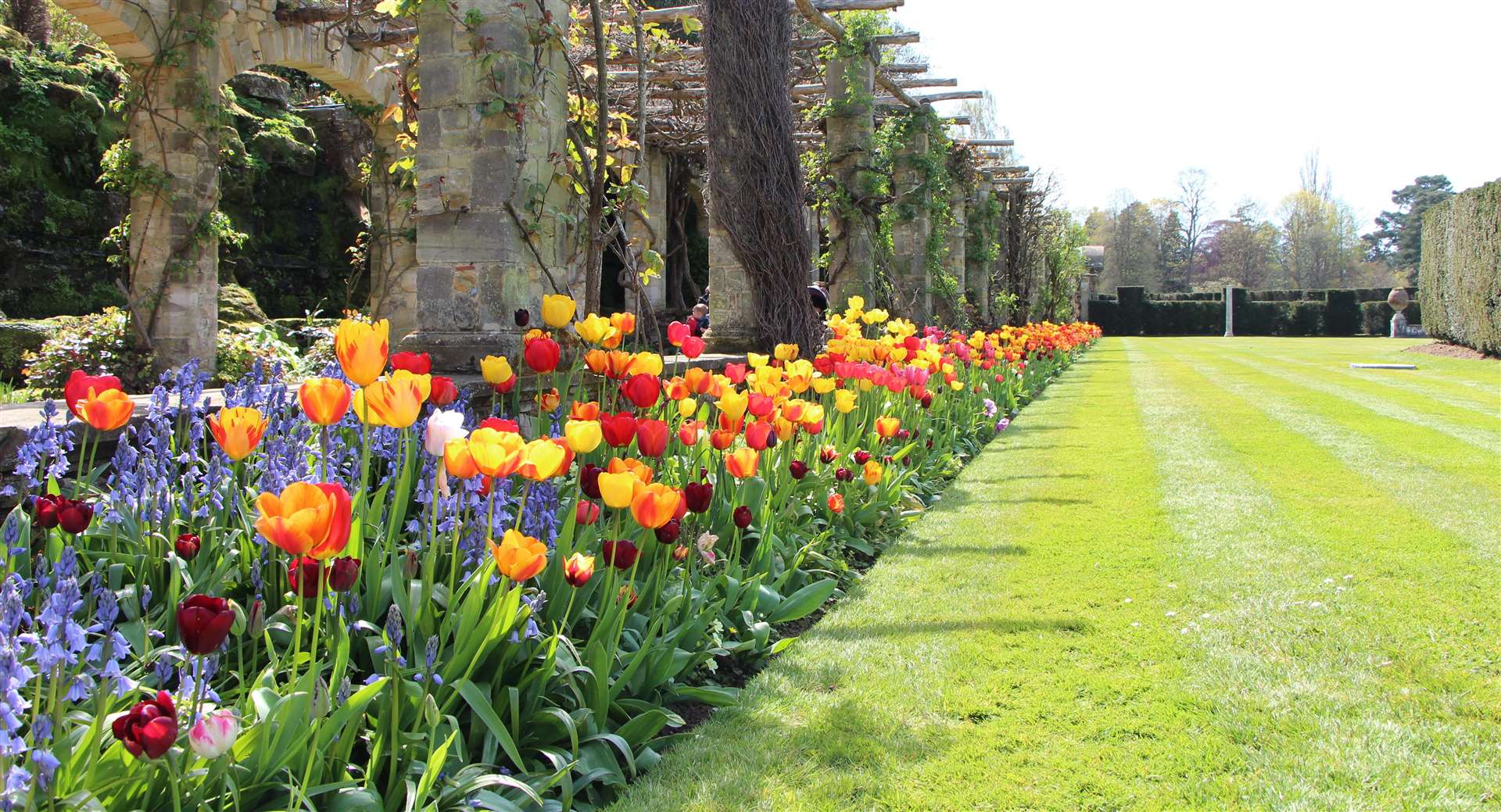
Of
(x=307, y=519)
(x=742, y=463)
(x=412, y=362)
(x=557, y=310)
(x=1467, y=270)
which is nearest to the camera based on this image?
(x=307, y=519)

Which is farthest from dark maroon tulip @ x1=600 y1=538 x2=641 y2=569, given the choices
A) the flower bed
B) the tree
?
the tree

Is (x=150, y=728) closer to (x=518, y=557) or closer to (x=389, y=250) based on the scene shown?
(x=518, y=557)

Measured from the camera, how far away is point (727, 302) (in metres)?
8.51

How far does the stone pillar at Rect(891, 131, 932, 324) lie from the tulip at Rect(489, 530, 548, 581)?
1242 centimetres

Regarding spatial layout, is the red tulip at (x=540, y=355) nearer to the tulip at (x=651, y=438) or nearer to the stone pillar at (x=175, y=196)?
the tulip at (x=651, y=438)

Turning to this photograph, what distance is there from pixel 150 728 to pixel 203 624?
0.45 ft

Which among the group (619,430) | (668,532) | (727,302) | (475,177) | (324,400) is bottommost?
(668,532)

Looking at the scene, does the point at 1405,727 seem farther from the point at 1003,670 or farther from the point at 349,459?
the point at 349,459

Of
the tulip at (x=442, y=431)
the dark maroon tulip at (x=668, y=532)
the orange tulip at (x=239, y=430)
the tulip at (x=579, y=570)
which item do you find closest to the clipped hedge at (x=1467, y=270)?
the dark maroon tulip at (x=668, y=532)

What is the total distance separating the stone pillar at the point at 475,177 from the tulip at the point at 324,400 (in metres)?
2.92

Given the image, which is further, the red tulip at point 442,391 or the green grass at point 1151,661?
the red tulip at point 442,391

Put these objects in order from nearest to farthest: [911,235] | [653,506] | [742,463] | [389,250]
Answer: [653,506]
[742,463]
[389,250]
[911,235]

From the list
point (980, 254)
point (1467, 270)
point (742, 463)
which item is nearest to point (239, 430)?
point (742, 463)

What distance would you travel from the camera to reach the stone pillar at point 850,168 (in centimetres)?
1175
